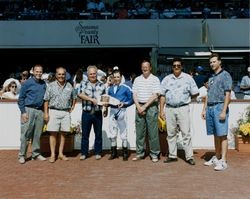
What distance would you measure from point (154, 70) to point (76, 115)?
40.1 feet

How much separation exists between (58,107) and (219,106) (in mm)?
2817

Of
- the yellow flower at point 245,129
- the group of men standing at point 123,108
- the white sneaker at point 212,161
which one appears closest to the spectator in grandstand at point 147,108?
the group of men standing at point 123,108

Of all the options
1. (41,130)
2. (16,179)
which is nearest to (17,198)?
(16,179)

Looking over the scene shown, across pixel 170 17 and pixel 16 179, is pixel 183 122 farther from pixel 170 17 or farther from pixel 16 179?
pixel 170 17

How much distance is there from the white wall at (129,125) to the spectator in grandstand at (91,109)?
1.10m

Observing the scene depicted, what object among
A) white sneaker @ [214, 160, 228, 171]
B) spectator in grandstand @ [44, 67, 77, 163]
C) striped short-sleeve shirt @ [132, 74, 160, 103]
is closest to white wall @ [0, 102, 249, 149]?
spectator in grandstand @ [44, 67, 77, 163]

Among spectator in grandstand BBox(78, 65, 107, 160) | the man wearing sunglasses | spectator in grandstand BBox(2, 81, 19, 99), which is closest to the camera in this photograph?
the man wearing sunglasses

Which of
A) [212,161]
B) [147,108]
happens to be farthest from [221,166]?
[147,108]

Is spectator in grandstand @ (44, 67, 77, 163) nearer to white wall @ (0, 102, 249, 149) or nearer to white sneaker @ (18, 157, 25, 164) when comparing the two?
white sneaker @ (18, 157, 25, 164)

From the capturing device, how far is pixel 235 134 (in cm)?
1061

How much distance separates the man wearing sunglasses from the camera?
909cm

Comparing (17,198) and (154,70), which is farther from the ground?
(154,70)

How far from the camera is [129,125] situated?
35.4 ft

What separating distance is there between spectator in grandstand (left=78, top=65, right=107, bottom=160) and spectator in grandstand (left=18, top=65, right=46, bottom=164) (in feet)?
2.42
